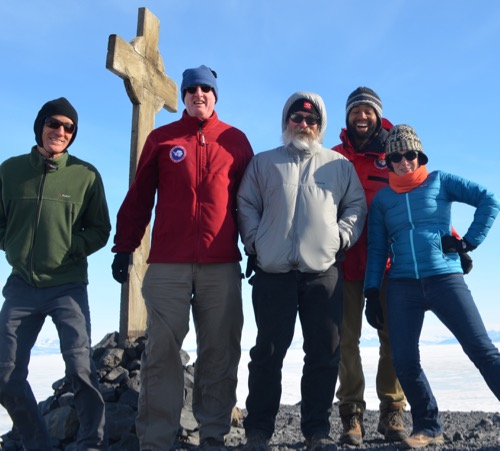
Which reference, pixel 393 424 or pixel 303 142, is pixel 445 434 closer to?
pixel 393 424

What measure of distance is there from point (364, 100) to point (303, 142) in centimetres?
94

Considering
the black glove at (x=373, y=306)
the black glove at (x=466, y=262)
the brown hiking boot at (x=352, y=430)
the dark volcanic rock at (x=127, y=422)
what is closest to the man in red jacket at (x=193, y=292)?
the dark volcanic rock at (x=127, y=422)

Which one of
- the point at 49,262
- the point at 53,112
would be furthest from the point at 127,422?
the point at 53,112

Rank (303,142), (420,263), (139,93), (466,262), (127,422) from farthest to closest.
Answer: (139,93) < (127,422) < (466,262) < (303,142) < (420,263)

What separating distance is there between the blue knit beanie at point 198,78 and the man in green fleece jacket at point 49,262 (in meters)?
0.97

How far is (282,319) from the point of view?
174 inches

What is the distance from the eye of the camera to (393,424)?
5305mm

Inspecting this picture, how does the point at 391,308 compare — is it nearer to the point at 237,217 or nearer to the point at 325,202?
the point at 325,202

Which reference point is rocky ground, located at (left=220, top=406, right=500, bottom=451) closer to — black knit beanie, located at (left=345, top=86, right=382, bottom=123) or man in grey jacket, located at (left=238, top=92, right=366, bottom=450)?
man in grey jacket, located at (left=238, top=92, right=366, bottom=450)

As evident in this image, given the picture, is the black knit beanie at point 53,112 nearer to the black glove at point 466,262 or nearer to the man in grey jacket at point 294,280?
the man in grey jacket at point 294,280

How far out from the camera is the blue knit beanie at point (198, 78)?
4918 mm

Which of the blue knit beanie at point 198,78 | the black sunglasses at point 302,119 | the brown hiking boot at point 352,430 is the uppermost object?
the blue knit beanie at point 198,78

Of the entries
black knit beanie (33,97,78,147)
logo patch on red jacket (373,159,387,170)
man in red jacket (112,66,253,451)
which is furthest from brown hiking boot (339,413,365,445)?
black knit beanie (33,97,78,147)

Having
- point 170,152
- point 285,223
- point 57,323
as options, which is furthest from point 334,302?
point 57,323
